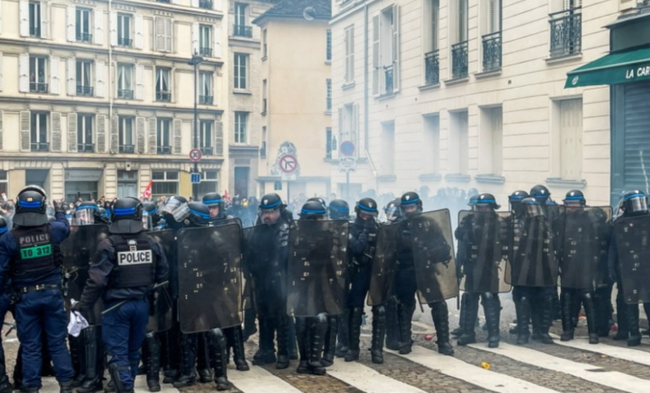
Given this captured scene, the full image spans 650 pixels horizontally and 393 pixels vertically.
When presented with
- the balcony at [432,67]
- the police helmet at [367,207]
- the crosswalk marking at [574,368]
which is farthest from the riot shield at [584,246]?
the balcony at [432,67]

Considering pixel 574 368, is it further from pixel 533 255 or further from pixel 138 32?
pixel 138 32

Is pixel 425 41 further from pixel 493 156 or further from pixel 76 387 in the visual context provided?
pixel 76 387

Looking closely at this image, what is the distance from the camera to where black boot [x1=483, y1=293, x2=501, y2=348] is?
31.1 ft

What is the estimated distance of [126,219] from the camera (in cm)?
730

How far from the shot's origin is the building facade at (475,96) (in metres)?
16.0

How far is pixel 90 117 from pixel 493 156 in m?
25.4

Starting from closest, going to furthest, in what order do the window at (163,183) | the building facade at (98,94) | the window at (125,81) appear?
the building facade at (98,94) → the window at (125,81) → the window at (163,183)

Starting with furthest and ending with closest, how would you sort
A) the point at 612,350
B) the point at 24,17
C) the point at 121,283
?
1. the point at 24,17
2. the point at 612,350
3. the point at 121,283

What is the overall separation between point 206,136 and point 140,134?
4921 millimetres

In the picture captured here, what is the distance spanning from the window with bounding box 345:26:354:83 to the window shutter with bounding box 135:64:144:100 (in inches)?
A: 621

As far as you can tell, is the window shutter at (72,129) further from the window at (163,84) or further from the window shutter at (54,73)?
the window at (163,84)

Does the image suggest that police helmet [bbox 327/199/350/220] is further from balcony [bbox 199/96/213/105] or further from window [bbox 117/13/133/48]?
balcony [bbox 199/96/213/105]

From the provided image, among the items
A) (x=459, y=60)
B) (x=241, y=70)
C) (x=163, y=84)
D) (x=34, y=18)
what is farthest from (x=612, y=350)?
(x=241, y=70)

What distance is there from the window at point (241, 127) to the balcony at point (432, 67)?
2923 centimetres
